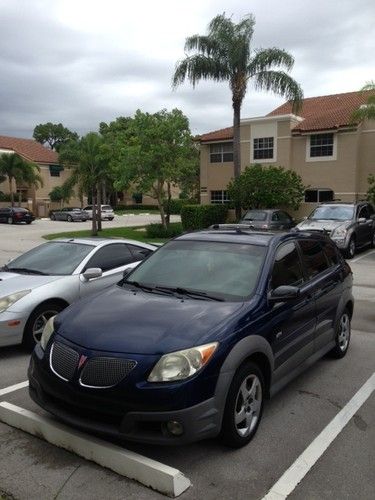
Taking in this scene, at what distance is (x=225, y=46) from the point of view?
2414 cm

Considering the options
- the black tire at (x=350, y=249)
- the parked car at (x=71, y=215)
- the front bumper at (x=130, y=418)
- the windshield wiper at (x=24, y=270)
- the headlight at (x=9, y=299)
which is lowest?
the parked car at (x=71, y=215)

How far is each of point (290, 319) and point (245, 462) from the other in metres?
1.34

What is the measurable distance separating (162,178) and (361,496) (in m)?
22.2

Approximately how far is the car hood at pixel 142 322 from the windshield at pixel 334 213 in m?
13.1

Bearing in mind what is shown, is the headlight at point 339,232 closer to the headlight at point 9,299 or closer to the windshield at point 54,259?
the windshield at point 54,259

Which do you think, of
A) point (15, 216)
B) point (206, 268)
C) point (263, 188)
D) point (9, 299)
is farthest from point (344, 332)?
point (15, 216)

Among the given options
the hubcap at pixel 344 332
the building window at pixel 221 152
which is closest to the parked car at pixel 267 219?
the building window at pixel 221 152

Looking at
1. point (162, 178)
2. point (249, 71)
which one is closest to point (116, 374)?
point (162, 178)

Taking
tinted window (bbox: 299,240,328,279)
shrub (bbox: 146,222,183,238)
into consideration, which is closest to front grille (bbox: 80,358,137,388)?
tinted window (bbox: 299,240,328,279)

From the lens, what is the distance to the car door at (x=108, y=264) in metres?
6.61

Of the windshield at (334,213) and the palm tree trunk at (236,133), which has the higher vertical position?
the palm tree trunk at (236,133)

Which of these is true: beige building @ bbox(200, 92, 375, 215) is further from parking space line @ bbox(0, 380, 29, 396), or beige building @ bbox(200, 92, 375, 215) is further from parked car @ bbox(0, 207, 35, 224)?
parking space line @ bbox(0, 380, 29, 396)

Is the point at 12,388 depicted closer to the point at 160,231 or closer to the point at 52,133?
the point at 160,231

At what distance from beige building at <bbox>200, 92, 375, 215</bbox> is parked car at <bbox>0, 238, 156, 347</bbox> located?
20471 mm
